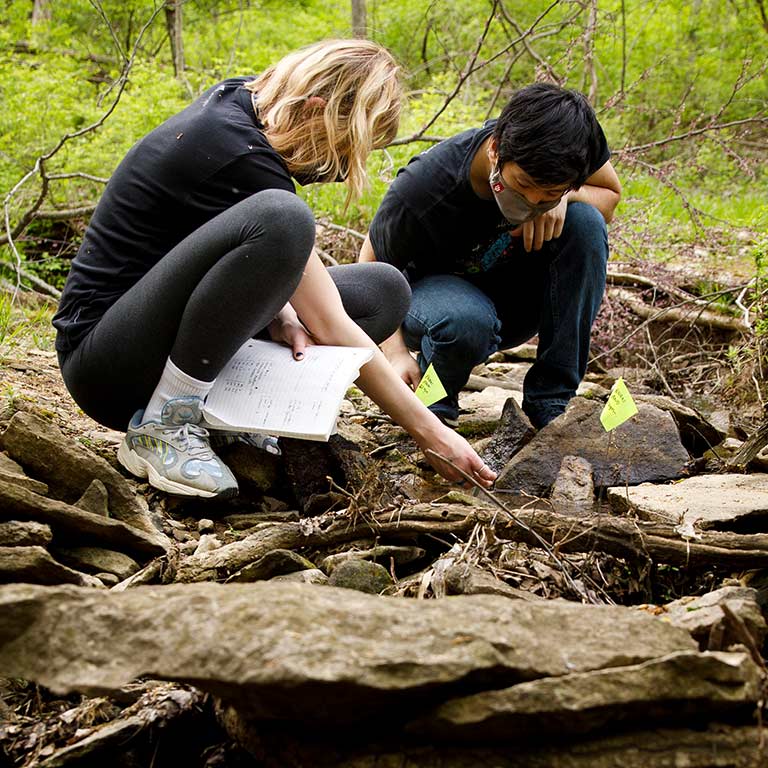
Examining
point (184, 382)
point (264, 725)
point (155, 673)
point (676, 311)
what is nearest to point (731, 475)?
point (184, 382)

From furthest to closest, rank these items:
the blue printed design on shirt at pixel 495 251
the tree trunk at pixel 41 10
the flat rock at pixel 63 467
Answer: the tree trunk at pixel 41 10 < the blue printed design on shirt at pixel 495 251 < the flat rock at pixel 63 467

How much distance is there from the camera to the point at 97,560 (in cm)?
187

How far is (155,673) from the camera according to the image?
102 cm

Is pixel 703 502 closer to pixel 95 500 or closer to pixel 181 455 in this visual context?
pixel 181 455

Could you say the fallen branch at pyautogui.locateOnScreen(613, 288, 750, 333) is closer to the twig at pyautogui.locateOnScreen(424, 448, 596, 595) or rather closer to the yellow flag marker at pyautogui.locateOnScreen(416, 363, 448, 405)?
the yellow flag marker at pyautogui.locateOnScreen(416, 363, 448, 405)

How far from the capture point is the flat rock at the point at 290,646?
3.33 ft

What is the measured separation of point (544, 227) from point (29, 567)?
1880 mm

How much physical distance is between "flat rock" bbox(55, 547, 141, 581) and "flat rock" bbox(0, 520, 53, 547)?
99mm

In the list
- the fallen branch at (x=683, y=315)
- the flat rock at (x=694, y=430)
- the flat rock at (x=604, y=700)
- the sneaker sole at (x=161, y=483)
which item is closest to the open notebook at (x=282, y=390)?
the sneaker sole at (x=161, y=483)

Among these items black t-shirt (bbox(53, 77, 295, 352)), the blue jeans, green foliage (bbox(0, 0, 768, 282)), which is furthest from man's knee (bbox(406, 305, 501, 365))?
black t-shirt (bbox(53, 77, 295, 352))

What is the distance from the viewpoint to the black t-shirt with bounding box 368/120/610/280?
9.44ft

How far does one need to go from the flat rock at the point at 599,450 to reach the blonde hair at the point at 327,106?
912 mm

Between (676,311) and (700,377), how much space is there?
61 cm

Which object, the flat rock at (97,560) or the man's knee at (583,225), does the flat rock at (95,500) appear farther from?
the man's knee at (583,225)
